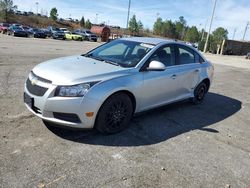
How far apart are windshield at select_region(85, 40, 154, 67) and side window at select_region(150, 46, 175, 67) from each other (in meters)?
0.17

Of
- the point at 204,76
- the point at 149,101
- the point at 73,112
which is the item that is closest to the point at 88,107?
the point at 73,112

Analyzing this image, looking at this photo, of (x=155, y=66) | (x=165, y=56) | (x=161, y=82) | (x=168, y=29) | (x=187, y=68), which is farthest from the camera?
(x=168, y=29)

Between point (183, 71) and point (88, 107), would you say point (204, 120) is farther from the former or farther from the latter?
point (88, 107)

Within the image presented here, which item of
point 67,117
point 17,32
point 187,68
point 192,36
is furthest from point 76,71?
point 192,36

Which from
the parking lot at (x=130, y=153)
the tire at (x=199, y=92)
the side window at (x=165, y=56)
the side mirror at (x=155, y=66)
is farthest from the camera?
the tire at (x=199, y=92)

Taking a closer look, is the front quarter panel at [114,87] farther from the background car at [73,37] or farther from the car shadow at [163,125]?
the background car at [73,37]

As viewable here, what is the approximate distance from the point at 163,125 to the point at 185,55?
72.1 inches

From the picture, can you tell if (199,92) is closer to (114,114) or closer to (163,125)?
(163,125)

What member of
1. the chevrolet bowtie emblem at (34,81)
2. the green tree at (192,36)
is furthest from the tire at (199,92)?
the green tree at (192,36)

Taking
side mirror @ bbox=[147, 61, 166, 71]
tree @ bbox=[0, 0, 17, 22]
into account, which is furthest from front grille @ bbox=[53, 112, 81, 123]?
tree @ bbox=[0, 0, 17, 22]

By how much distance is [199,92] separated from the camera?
6.91 meters

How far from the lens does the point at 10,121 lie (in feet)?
15.4

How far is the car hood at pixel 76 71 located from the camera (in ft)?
13.0

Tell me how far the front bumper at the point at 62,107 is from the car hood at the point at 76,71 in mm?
167
